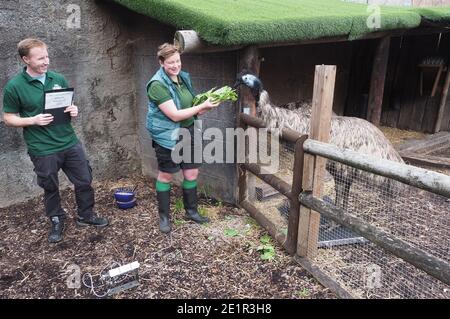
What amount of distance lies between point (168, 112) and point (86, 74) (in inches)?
78.9

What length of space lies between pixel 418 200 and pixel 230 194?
2300 millimetres

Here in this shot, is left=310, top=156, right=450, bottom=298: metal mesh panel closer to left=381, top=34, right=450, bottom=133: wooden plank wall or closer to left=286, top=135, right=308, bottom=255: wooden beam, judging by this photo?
left=286, top=135, right=308, bottom=255: wooden beam

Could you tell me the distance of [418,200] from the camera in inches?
185

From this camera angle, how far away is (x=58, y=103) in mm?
3318

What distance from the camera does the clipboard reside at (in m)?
3.24

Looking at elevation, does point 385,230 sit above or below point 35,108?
below

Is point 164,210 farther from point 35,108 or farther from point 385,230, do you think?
→ point 385,230

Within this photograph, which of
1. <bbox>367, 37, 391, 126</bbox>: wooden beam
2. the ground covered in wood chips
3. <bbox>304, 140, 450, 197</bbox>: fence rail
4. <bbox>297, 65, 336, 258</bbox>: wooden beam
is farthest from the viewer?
<bbox>367, 37, 391, 126</bbox>: wooden beam

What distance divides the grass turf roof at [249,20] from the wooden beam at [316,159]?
0.90 metres

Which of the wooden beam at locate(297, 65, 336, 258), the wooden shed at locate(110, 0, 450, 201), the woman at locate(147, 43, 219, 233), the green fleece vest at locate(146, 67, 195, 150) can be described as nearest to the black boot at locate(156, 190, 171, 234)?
the woman at locate(147, 43, 219, 233)

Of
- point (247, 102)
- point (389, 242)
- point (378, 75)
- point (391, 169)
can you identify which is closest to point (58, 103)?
point (247, 102)

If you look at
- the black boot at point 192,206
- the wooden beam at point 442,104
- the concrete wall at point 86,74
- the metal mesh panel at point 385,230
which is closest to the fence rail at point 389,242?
the metal mesh panel at point 385,230

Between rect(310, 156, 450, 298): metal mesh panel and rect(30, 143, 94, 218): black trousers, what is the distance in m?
2.34

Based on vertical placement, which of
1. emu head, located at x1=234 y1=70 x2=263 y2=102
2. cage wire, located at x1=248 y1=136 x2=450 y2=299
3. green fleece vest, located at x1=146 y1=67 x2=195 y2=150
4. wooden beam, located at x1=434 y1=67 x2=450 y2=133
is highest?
emu head, located at x1=234 y1=70 x2=263 y2=102
